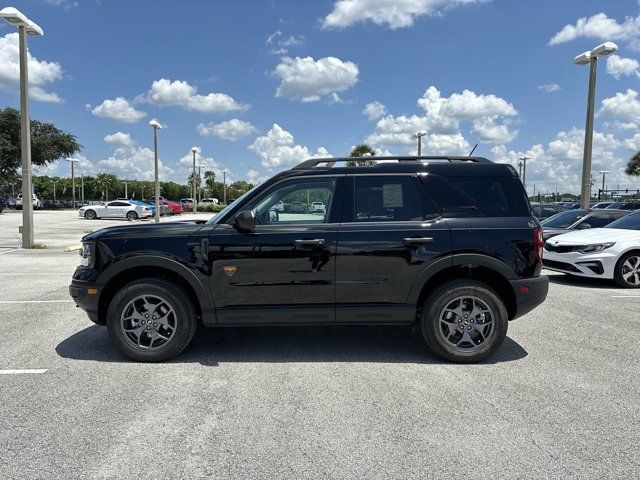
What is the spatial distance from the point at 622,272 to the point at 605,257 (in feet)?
1.32

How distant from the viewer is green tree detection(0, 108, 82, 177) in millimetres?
44844

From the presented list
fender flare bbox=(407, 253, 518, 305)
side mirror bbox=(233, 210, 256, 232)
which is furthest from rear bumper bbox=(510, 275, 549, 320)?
side mirror bbox=(233, 210, 256, 232)

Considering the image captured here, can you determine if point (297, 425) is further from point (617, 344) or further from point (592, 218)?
point (592, 218)

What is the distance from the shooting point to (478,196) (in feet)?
15.0

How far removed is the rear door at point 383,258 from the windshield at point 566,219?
9.49 metres

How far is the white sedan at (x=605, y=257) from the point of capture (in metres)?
8.41

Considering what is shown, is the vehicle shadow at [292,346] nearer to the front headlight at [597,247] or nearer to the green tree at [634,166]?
the front headlight at [597,247]

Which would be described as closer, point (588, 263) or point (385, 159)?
point (385, 159)

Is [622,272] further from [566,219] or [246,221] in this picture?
[246,221]

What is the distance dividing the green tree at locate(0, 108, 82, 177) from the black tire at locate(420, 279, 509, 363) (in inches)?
1958

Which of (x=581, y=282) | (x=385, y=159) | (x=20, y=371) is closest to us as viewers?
(x=20, y=371)

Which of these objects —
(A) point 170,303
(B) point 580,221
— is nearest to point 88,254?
(A) point 170,303

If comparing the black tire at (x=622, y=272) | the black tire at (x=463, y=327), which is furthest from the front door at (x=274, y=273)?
the black tire at (x=622, y=272)

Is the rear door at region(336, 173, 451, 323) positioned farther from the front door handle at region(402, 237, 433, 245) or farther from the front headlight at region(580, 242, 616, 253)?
the front headlight at region(580, 242, 616, 253)
